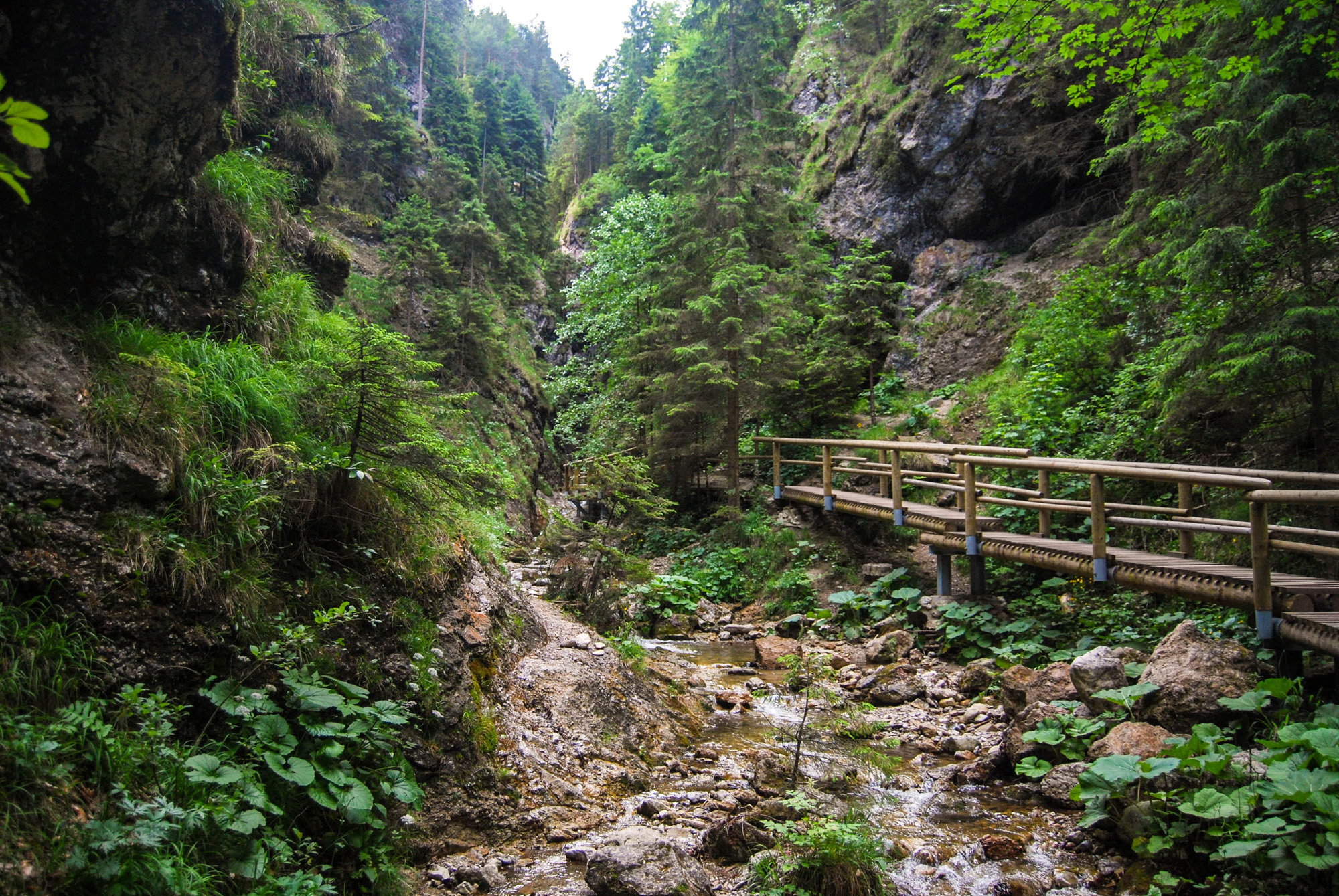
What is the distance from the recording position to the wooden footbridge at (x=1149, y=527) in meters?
4.97

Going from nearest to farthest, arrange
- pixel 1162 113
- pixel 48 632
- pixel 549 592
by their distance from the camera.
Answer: pixel 48 632, pixel 1162 113, pixel 549 592

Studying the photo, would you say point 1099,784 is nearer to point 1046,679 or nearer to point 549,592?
point 1046,679

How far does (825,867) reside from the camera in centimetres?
349

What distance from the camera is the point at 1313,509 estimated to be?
6102 millimetres

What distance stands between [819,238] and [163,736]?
18851 millimetres

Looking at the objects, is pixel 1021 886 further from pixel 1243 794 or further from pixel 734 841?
pixel 734 841

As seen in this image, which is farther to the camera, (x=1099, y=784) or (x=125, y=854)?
(x=1099, y=784)

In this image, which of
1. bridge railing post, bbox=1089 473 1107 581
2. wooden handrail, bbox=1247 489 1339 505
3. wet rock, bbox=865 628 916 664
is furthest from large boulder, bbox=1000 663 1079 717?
wooden handrail, bbox=1247 489 1339 505

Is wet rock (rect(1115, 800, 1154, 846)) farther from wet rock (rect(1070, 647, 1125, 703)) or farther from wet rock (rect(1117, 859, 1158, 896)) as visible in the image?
wet rock (rect(1070, 647, 1125, 703))

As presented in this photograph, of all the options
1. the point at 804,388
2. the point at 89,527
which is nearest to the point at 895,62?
the point at 804,388

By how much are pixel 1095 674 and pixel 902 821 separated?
6.78 ft

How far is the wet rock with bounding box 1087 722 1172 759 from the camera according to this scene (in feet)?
14.4

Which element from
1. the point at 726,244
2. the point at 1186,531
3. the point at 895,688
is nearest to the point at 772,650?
the point at 895,688

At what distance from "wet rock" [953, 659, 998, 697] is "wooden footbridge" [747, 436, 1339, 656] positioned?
51.6 inches
